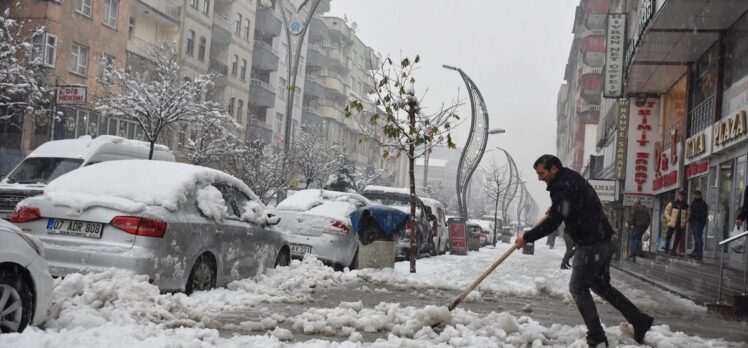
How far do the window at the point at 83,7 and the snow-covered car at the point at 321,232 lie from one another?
24.2m

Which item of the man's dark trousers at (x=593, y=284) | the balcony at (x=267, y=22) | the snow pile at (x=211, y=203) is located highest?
the balcony at (x=267, y=22)

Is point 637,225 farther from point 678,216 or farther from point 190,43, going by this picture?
point 190,43

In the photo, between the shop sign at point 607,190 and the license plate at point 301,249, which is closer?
the license plate at point 301,249

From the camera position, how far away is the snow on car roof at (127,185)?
767 centimetres

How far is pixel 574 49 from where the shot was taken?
301 feet

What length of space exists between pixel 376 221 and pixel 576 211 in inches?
310

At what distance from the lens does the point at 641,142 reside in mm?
27312

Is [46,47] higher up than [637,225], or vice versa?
[46,47]

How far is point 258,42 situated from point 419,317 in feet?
161

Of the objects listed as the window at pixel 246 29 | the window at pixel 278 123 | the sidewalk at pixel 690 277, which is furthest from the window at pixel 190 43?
the sidewalk at pixel 690 277

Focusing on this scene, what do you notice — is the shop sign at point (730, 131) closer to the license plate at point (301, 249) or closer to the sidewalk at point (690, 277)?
the sidewalk at point (690, 277)

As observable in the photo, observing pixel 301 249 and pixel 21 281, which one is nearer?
pixel 21 281

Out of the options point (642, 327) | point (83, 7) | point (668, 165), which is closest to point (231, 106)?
point (83, 7)

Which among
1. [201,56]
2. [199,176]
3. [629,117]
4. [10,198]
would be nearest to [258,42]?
[201,56]
